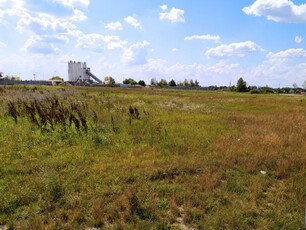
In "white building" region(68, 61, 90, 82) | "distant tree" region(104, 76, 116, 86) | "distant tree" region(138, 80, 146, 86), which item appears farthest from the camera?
"white building" region(68, 61, 90, 82)

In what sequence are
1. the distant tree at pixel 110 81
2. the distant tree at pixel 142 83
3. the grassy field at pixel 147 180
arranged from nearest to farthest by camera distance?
the grassy field at pixel 147 180 → the distant tree at pixel 110 81 → the distant tree at pixel 142 83

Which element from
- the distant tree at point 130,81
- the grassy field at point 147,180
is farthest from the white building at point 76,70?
the grassy field at point 147,180

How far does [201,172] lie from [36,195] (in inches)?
149

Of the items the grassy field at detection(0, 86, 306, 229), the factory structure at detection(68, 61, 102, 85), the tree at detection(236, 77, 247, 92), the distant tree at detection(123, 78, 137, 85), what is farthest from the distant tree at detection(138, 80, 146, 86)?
the grassy field at detection(0, 86, 306, 229)

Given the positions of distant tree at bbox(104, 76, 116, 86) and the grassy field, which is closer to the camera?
the grassy field

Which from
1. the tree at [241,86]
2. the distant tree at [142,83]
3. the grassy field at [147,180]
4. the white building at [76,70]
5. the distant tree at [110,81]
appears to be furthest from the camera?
the white building at [76,70]

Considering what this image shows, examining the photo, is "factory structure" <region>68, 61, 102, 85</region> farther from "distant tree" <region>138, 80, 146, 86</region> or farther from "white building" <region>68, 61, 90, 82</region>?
"distant tree" <region>138, 80, 146, 86</region>

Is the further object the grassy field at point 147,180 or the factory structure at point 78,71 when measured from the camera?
the factory structure at point 78,71

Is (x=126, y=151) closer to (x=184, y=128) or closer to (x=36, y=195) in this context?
(x=36, y=195)

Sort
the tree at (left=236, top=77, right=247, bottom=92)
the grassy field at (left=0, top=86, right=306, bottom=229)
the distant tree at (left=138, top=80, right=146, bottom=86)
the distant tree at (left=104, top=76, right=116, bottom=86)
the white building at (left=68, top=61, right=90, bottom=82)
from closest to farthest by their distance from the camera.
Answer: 1. the grassy field at (left=0, top=86, right=306, bottom=229)
2. the tree at (left=236, top=77, right=247, bottom=92)
3. the distant tree at (left=104, top=76, right=116, bottom=86)
4. the distant tree at (left=138, top=80, right=146, bottom=86)
5. the white building at (left=68, top=61, right=90, bottom=82)

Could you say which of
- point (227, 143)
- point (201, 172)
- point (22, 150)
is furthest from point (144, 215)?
point (227, 143)

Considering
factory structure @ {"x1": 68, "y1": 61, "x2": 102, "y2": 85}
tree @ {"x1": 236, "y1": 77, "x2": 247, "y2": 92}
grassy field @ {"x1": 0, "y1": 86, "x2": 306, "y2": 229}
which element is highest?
factory structure @ {"x1": 68, "y1": 61, "x2": 102, "y2": 85}

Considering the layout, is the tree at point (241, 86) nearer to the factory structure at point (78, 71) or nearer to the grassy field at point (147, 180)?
the factory structure at point (78, 71)

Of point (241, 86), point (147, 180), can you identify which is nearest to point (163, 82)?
point (241, 86)
